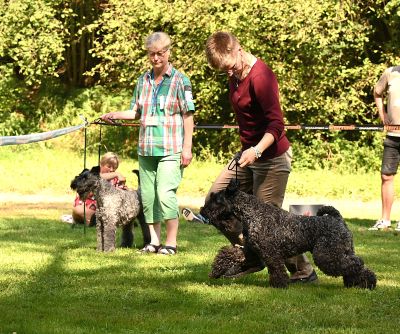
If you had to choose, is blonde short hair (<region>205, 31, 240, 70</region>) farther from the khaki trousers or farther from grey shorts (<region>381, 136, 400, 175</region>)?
grey shorts (<region>381, 136, 400, 175</region>)

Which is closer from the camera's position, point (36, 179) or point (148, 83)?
point (148, 83)

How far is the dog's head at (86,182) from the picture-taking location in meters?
9.39

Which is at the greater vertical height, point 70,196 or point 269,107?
point 269,107

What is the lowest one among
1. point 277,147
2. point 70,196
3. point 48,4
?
point 70,196

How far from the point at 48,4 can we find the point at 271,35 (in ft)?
17.8

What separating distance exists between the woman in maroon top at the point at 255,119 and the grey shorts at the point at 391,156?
16.7 feet

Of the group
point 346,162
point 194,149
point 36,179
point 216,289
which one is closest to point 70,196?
point 36,179

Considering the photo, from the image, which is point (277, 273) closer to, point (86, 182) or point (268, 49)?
point (86, 182)

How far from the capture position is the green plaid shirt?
29.4 feet

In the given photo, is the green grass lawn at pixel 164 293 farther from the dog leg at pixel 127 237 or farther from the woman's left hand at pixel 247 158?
the woman's left hand at pixel 247 158

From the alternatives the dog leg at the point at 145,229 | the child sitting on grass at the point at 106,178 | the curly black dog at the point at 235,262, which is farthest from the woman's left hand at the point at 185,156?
the curly black dog at the point at 235,262

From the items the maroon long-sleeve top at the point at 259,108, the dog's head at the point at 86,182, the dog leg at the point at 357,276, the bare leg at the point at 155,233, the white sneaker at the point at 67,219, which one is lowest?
the white sneaker at the point at 67,219

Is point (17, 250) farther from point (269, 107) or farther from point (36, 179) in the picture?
point (36, 179)

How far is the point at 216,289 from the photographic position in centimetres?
694
